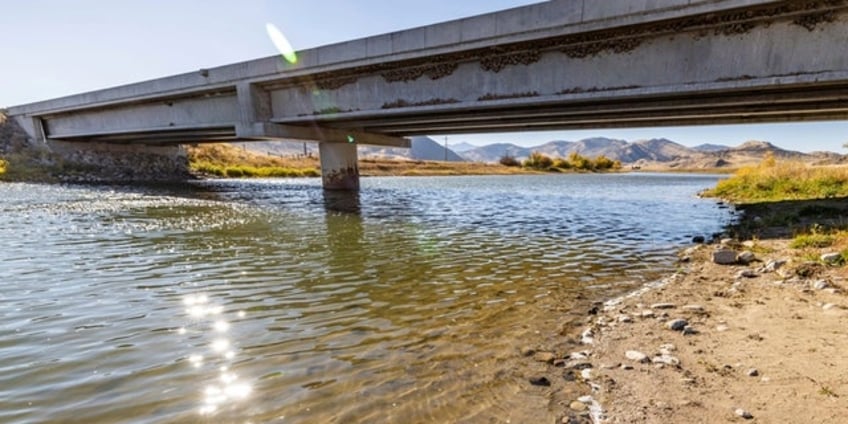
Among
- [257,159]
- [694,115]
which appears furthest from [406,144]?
[257,159]

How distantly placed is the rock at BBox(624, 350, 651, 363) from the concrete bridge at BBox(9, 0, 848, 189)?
11497 millimetres

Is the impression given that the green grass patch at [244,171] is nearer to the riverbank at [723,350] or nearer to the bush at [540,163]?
the riverbank at [723,350]

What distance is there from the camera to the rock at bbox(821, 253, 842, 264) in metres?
7.02

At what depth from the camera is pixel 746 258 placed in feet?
27.6

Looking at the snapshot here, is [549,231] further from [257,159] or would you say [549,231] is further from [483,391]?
[257,159]

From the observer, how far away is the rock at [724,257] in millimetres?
8406

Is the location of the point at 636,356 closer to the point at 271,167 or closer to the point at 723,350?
the point at 723,350

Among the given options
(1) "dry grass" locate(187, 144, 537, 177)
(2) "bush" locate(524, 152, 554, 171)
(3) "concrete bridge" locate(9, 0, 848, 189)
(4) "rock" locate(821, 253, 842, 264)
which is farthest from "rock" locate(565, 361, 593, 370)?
(2) "bush" locate(524, 152, 554, 171)

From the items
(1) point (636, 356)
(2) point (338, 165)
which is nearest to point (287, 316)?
(1) point (636, 356)

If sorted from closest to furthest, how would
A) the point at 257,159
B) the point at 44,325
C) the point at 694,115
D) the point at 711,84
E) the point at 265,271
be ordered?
the point at 44,325 → the point at 265,271 → the point at 711,84 → the point at 694,115 → the point at 257,159

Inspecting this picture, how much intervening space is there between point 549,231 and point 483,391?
10193 millimetres

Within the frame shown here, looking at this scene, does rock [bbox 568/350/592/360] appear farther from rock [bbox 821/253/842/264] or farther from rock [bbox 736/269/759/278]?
rock [bbox 821/253/842/264]

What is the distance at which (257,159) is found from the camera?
6800 cm

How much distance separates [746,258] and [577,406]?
7.45 metres
